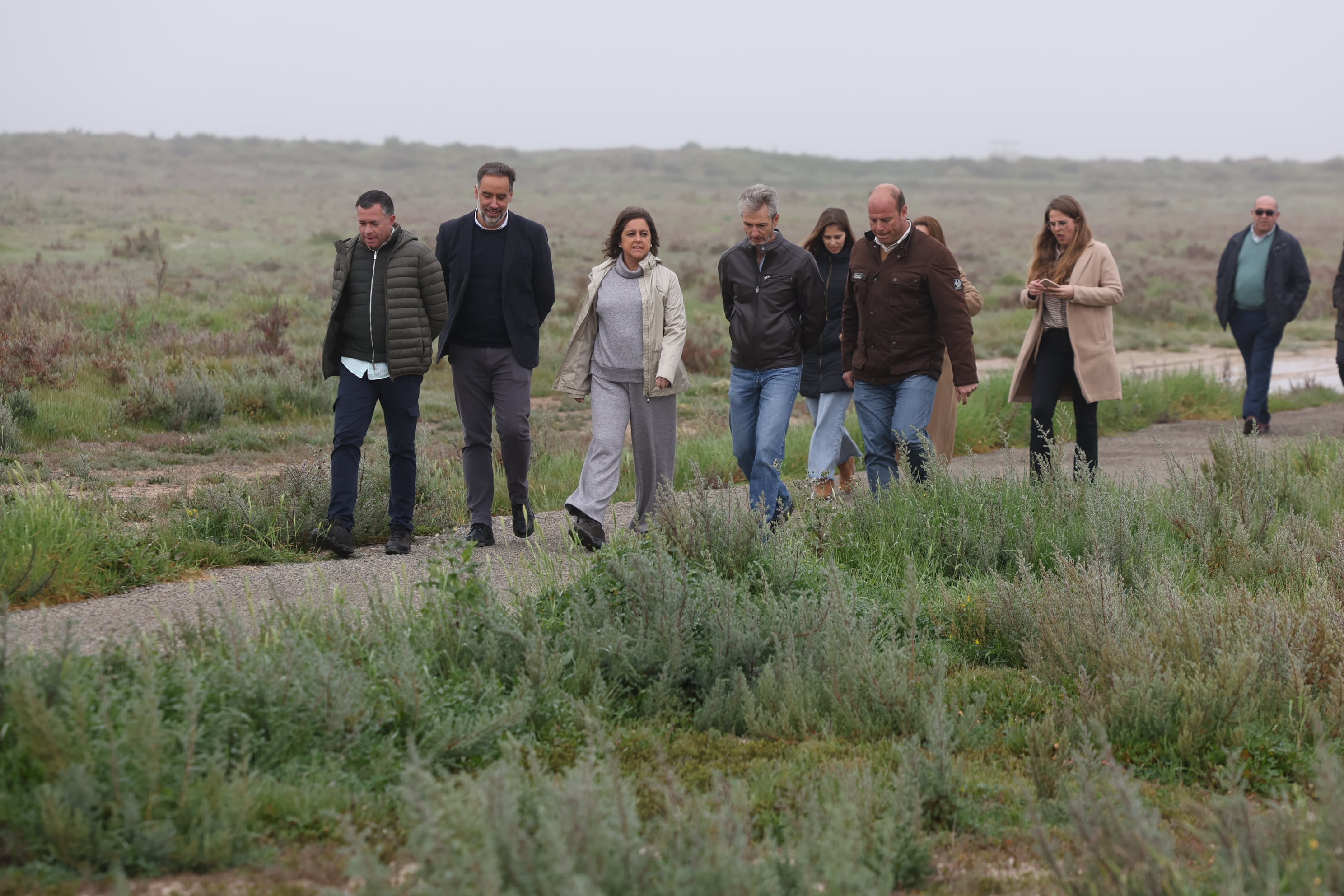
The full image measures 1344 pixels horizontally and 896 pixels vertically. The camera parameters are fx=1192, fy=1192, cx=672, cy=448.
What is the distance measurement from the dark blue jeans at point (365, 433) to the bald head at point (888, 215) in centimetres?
296

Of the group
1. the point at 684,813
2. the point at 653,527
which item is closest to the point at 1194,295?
the point at 653,527

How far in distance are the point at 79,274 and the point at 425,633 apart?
2130 cm

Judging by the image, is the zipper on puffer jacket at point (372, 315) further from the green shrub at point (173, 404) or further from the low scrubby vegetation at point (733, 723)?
the green shrub at point (173, 404)

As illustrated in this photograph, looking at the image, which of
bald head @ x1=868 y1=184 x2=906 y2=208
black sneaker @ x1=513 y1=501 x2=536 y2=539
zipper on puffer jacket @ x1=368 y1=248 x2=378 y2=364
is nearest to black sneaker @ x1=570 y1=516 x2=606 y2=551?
black sneaker @ x1=513 y1=501 x2=536 y2=539

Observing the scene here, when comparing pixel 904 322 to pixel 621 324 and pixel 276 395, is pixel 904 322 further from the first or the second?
pixel 276 395

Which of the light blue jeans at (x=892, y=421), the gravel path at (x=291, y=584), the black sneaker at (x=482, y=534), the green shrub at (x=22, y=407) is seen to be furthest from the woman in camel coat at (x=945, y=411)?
the green shrub at (x=22, y=407)

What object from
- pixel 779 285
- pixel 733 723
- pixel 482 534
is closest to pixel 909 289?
pixel 779 285

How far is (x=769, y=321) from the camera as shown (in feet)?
24.2

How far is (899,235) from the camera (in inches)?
285

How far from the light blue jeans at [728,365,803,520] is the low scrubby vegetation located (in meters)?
1.14

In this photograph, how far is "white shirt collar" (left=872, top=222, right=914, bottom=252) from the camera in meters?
7.25

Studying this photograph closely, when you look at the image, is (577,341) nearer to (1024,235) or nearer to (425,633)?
(425,633)

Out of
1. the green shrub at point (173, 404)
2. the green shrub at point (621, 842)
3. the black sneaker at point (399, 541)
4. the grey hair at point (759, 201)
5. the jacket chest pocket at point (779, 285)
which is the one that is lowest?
the black sneaker at point (399, 541)

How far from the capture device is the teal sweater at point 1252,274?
1168 centimetres
